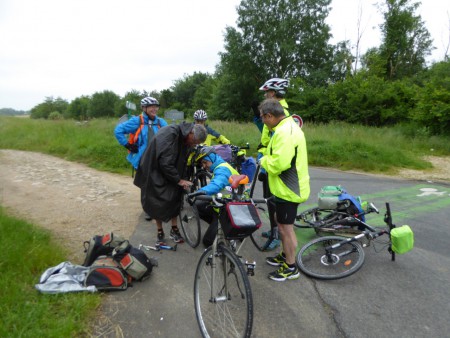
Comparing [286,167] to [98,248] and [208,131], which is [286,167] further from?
[208,131]

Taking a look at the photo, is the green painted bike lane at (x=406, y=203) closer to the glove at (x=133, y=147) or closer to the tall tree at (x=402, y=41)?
the glove at (x=133, y=147)

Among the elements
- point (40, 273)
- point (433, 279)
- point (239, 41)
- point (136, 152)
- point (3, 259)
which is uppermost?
point (239, 41)

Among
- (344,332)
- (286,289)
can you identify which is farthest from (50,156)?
(344,332)

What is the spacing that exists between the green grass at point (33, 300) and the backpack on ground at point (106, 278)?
0.48 ft

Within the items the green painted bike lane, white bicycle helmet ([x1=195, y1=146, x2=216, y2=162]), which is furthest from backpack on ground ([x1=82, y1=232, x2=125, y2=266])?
the green painted bike lane

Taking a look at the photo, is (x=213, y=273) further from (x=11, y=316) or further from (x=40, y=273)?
(x=40, y=273)

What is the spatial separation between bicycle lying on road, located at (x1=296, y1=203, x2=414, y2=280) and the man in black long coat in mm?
1784

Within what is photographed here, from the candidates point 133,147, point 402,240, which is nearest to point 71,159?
point 133,147

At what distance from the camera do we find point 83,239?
4.53m

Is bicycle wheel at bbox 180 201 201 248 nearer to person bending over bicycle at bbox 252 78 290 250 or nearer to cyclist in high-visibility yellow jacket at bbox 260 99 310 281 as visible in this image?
person bending over bicycle at bbox 252 78 290 250

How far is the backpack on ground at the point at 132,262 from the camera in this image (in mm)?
3320

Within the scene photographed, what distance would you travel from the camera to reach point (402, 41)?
1195 inches

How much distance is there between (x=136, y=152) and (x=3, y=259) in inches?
98.8

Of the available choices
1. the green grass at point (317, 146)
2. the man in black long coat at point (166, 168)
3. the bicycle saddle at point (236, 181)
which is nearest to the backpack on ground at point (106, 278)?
the man in black long coat at point (166, 168)
